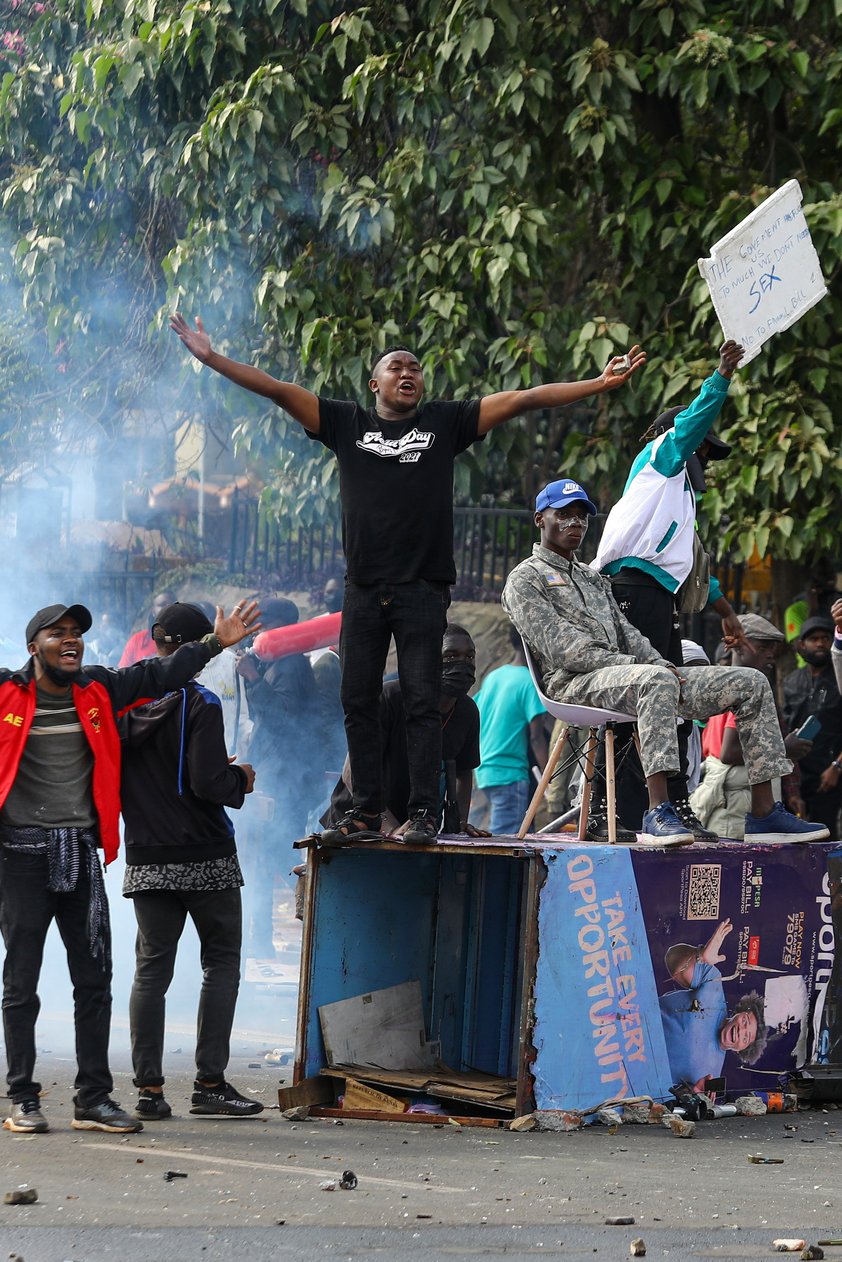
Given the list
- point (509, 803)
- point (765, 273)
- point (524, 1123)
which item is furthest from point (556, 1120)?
point (509, 803)

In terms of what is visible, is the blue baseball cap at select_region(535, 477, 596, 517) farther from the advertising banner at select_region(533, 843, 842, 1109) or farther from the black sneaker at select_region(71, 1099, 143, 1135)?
the black sneaker at select_region(71, 1099, 143, 1135)

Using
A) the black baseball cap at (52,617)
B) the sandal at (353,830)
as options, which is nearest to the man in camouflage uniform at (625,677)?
the sandal at (353,830)

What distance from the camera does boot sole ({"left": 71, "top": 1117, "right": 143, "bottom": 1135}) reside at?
19.9ft

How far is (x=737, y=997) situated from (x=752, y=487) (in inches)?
140

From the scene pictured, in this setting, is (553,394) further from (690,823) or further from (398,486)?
(690,823)

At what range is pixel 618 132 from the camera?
1012 cm

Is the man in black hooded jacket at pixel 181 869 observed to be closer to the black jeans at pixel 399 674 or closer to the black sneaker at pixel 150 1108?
the black sneaker at pixel 150 1108

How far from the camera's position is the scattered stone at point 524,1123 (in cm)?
635

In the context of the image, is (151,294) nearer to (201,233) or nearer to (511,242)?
(201,233)

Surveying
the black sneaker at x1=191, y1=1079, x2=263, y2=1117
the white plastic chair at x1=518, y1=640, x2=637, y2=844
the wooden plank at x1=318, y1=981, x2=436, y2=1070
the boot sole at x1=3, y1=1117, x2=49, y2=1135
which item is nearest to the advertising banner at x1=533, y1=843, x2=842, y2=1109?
the white plastic chair at x1=518, y1=640, x2=637, y2=844

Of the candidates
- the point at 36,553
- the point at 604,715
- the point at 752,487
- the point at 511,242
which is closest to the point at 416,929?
the point at 604,715

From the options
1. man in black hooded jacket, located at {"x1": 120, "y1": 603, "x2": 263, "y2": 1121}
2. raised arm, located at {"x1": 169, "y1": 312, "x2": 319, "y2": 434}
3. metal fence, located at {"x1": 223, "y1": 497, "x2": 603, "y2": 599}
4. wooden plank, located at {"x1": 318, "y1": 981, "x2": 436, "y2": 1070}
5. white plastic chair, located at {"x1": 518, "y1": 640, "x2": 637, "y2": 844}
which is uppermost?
metal fence, located at {"x1": 223, "y1": 497, "x2": 603, "y2": 599}

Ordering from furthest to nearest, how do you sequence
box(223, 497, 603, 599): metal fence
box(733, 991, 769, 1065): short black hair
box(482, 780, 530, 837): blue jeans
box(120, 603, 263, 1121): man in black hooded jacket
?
box(223, 497, 603, 599): metal fence → box(482, 780, 530, 837): blue jeans → box(733, 991, 769, 1065): short black hair → box(120, 603, 263, 1121): man in black hooded jacket

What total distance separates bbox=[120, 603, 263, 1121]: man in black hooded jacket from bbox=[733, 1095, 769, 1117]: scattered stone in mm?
1862
